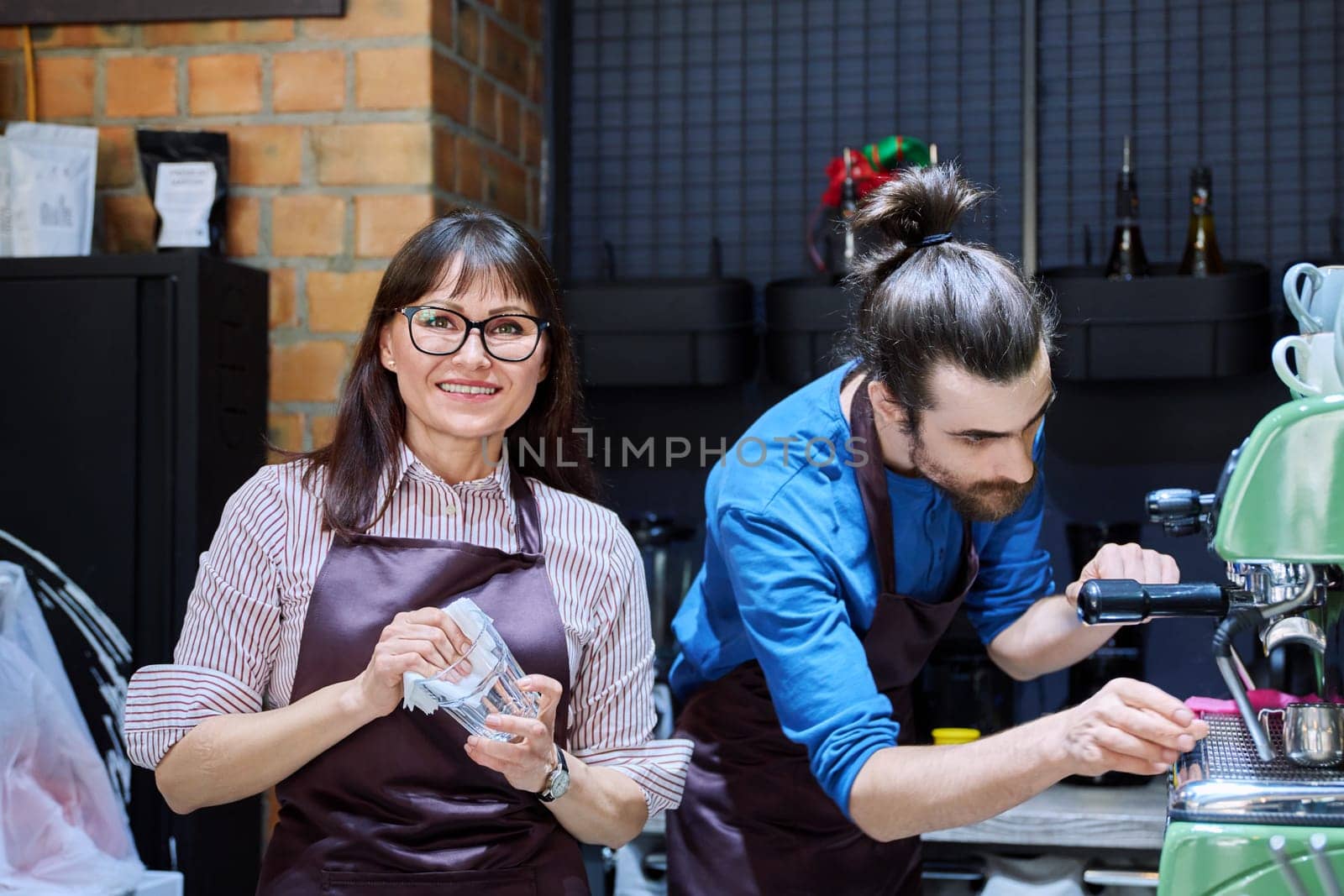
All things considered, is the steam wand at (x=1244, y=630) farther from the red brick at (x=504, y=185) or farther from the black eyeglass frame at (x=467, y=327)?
the red brick at (x=504, y=185)

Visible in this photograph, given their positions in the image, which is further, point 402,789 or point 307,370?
point 307,370

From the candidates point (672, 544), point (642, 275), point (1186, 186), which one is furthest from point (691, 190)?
point (1186, 186)

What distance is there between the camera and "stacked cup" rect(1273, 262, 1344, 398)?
3.82ft

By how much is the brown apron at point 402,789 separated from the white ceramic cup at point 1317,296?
76 cm

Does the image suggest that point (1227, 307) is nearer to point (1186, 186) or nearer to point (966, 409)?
point (1186, 186)

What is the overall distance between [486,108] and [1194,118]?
4.12ft

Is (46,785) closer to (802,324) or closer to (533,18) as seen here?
(802,324)

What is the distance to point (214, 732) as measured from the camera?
132 cm

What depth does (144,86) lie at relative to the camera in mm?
2287

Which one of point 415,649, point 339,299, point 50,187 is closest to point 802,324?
point 339,299

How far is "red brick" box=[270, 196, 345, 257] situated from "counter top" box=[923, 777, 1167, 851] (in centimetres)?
128

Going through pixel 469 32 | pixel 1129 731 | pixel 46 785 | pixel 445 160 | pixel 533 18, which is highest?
pixel 533 18

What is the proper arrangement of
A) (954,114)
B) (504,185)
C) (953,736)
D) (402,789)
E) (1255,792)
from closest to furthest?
(1255,792)
(402,789)
(953,736)
(504,185)
(954,114)

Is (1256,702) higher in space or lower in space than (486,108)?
lower
